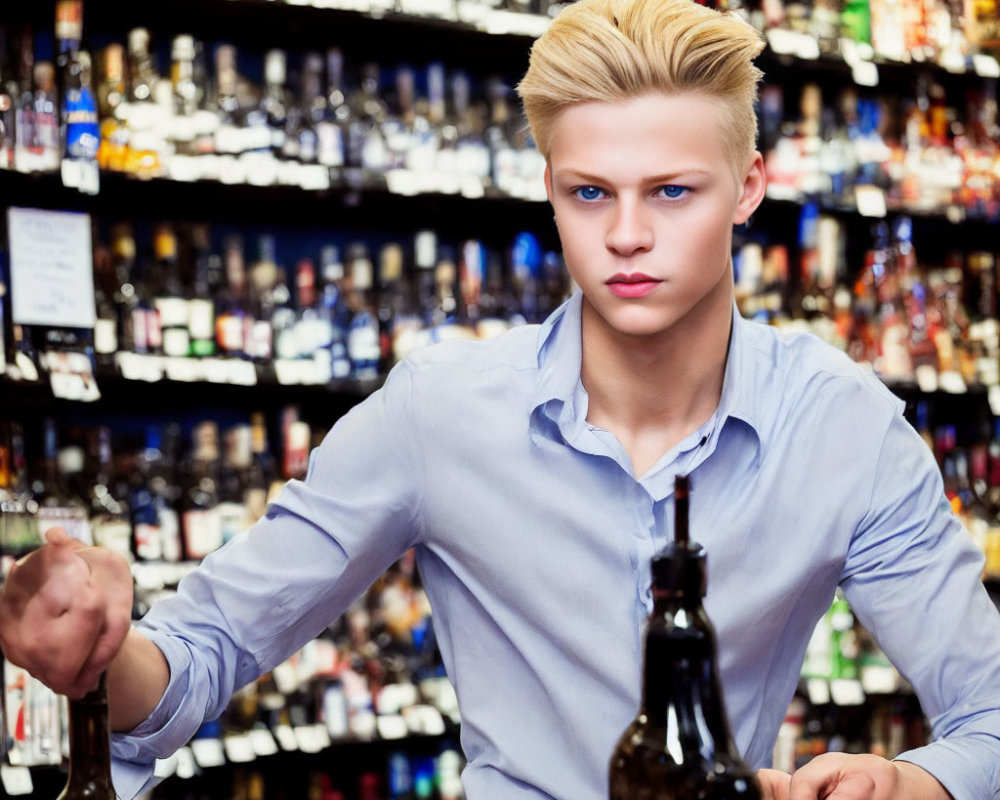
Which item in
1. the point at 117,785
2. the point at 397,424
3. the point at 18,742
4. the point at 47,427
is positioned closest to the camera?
the point at 117,785

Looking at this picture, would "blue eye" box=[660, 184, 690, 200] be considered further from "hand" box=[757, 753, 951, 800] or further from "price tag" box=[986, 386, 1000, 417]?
"price tag" box=[986, 386, 1000, 417]

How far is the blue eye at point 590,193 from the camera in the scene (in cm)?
109

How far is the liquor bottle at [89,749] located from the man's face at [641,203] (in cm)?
52

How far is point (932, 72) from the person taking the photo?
149 inches

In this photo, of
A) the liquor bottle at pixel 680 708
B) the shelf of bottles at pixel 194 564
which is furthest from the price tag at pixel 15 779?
the liquor bottle at pixel 680 708

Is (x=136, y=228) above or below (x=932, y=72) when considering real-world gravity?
below

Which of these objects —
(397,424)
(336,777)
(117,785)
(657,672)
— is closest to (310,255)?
(336,777)

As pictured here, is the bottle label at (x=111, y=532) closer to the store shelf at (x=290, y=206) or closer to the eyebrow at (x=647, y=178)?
the store shelf at (x=290, y=206)

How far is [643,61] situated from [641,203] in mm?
147

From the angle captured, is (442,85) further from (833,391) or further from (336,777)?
(833,391)

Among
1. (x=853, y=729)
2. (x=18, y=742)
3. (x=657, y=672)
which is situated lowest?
(x=853, y=729)

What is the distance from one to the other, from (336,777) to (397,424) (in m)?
2.16

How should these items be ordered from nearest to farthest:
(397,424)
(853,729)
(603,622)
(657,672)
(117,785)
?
(657,672), (117,785), (603,622), (397,424), (853,729)

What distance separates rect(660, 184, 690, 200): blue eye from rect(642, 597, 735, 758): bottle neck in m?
0.49
